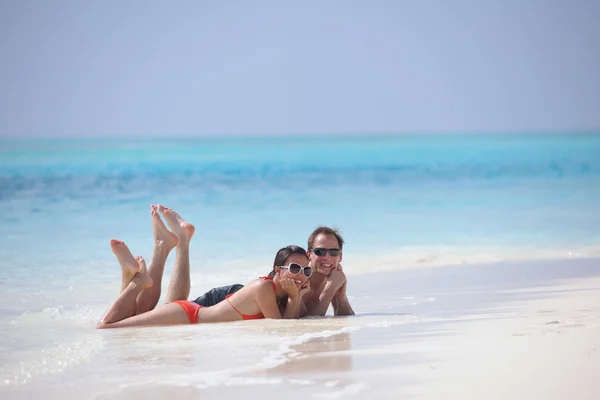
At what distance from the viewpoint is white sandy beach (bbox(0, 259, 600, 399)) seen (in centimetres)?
357

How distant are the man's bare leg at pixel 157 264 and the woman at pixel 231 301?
0.02m

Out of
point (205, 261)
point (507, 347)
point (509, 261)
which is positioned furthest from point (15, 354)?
point (509, 261)

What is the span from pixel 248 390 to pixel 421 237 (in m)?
7.19

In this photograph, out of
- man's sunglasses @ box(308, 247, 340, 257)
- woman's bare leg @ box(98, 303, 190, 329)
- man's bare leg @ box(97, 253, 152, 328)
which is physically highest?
man's sunglasses @ box(308, 247, 340, 257)

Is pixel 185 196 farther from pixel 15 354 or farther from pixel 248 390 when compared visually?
pixel 248 390

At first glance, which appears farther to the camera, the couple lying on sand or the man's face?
the man's face

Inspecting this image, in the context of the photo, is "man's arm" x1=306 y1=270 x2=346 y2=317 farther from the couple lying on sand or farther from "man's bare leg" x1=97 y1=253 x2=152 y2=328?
"man's bare leg" x1=97 y1=253 x2=152 y2=328

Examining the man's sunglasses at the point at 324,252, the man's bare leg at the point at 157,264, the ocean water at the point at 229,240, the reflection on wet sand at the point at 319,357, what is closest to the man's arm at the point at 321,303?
the man's sunglasses at the point at 324,252

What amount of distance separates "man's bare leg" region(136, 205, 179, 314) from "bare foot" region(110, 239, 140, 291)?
0.19 m

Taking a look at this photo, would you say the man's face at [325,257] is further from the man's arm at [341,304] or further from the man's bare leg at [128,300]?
the man's bare leg at [128,300]

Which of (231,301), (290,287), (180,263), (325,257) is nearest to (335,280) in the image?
(325,257)

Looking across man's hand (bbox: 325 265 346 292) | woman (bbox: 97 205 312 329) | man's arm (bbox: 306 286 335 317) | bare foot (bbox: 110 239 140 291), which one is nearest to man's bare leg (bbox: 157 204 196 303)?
woman (bbox: 97 205 312 329)

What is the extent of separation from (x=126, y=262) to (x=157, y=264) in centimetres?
46

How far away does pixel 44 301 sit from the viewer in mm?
A: 6723
